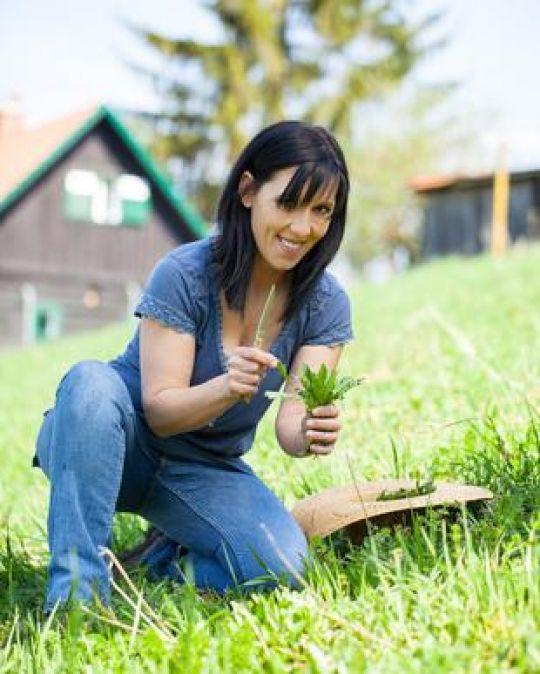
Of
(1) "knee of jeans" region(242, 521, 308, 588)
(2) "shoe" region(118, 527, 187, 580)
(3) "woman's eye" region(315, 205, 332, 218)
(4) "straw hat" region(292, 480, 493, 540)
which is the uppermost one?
(3) "woman's eye" region(315, 205, 332, 218)

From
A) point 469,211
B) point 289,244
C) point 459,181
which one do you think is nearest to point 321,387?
point 289,244

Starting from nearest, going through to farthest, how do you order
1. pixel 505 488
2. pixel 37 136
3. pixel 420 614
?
1. pixel 420 614
2. pixel 505 488
3. pixel 37 136

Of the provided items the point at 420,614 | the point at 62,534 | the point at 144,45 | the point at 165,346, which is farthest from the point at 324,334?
the point at 144,45

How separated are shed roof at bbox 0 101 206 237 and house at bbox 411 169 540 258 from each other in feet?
19.8

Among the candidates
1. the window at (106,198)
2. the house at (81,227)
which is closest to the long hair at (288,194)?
the house at (81,227)

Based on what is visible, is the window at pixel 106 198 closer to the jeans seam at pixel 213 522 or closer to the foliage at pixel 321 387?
the jeans seam at pixel 213 522

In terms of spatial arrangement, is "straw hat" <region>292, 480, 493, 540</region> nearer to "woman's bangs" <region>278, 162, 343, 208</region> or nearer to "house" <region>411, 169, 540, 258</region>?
"woman's bangs" <region>278, 162, 343, 208</region>

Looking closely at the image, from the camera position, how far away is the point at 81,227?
Result: 85.5ft

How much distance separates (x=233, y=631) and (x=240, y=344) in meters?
1.02

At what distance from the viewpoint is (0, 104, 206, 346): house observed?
25547 mm

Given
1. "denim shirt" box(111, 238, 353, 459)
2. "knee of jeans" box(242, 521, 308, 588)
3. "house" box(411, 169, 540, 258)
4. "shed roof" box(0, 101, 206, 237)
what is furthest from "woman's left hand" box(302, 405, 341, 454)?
"house" box(411, 169, 540, 258)

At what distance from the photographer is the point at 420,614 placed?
2305mm

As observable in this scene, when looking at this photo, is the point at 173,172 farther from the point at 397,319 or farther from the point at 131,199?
the point at 397,319

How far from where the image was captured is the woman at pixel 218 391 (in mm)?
2912
